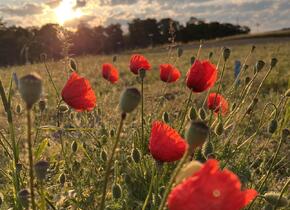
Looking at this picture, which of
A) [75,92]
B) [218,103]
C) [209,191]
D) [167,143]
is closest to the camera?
[209,191]

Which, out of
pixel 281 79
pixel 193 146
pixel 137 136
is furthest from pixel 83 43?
pixel 193 146

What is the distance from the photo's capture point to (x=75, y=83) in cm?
171

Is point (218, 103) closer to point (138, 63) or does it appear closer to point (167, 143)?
point (138, 63)

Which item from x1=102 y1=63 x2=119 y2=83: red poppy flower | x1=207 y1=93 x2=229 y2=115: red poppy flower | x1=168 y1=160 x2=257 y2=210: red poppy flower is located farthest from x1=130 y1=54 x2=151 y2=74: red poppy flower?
x1=168 y1=160 x2=257 y2=210: red poppy flower

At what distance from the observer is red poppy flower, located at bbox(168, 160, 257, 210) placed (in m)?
0.74

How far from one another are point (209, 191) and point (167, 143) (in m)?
0.56

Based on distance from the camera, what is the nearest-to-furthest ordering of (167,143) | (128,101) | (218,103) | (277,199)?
1. (128,101)
2. (167,143)
3. (277,199)
4. (218,103)

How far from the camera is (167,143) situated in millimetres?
1300

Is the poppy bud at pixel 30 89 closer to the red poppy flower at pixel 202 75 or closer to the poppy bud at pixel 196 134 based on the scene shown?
the poppy bud at pixel 196 134

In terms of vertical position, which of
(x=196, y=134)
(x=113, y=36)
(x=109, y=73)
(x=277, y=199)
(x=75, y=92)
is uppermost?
(x=196, y=134)

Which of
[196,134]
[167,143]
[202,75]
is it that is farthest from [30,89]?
[202,75]

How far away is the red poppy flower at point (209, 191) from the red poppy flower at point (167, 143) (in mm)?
513

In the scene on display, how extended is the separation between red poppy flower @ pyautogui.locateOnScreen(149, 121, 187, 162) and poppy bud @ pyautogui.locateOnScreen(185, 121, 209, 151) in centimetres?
43

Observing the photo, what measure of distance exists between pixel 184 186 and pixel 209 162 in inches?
2.2
